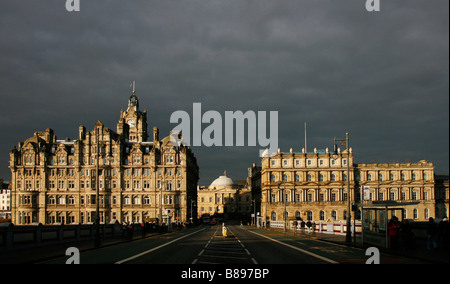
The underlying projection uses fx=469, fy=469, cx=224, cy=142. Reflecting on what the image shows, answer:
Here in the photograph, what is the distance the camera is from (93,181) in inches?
4970

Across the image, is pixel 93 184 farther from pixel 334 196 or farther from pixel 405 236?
pixel 405 236

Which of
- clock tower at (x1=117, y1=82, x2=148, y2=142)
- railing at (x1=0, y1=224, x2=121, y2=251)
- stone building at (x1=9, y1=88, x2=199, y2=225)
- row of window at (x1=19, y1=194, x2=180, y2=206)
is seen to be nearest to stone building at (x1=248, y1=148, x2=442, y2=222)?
stone building at (x1=9, y1=88, x2=199, y2=225)

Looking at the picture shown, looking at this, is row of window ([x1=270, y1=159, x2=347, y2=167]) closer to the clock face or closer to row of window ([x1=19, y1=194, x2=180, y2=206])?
row of window ([x1=19, y1=194, x2=180, y2=206])

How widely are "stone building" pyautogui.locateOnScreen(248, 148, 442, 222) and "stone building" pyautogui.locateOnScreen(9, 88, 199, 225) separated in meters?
26.7

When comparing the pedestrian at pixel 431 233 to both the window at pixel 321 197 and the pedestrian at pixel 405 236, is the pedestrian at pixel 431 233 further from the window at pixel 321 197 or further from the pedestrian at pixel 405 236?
the window at pixel 321 197

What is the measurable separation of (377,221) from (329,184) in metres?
102

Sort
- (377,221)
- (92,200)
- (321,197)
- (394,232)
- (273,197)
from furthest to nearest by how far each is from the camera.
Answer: (273,197), (321,197), (92,200), (377,221), (394,232)

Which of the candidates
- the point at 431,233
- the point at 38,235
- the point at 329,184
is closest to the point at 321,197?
the point at 329,184

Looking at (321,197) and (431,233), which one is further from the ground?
(431,233)

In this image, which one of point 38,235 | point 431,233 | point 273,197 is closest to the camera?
point 431,233

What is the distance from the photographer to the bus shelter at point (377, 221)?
3250 centimetres

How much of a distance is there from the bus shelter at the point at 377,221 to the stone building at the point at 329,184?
97.3m

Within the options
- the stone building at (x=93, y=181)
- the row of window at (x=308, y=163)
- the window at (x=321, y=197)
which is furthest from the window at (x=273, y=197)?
the stone building at (x=93, y=181)

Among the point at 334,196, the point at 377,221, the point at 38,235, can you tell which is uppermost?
the point at 377,221
